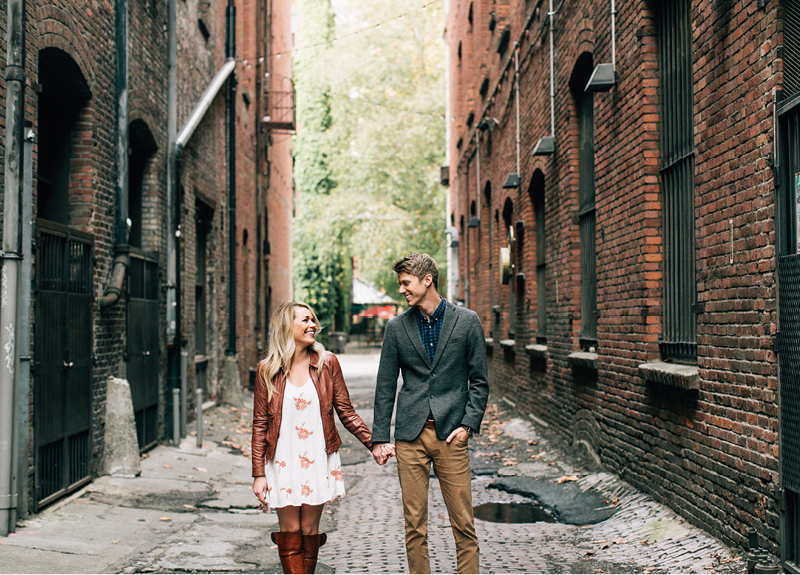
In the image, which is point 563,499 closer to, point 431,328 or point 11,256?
point 431,328

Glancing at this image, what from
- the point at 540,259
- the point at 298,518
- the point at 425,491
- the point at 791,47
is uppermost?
the point at 791,47

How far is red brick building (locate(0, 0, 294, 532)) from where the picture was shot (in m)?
6.47

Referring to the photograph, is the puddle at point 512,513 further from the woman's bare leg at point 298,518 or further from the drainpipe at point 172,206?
the drainpipe at point 172,206

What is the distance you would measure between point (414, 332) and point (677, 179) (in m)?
3.07

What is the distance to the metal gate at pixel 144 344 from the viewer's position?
947cm

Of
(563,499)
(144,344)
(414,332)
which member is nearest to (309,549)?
(414,332)

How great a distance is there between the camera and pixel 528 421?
11.9 m

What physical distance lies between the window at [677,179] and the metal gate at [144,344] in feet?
19.4

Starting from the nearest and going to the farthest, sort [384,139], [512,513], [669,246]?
[669,246]
[512,513]
[384,139]

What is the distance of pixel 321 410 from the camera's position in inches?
174

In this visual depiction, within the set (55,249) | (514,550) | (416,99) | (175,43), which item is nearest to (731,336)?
(514,550)

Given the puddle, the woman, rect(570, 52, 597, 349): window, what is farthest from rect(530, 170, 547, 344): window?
the woman

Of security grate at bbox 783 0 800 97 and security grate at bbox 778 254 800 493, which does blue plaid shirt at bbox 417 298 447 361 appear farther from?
security grate at bbox 783 0 800 97

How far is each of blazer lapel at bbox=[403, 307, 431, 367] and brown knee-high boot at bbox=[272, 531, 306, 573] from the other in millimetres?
1166
